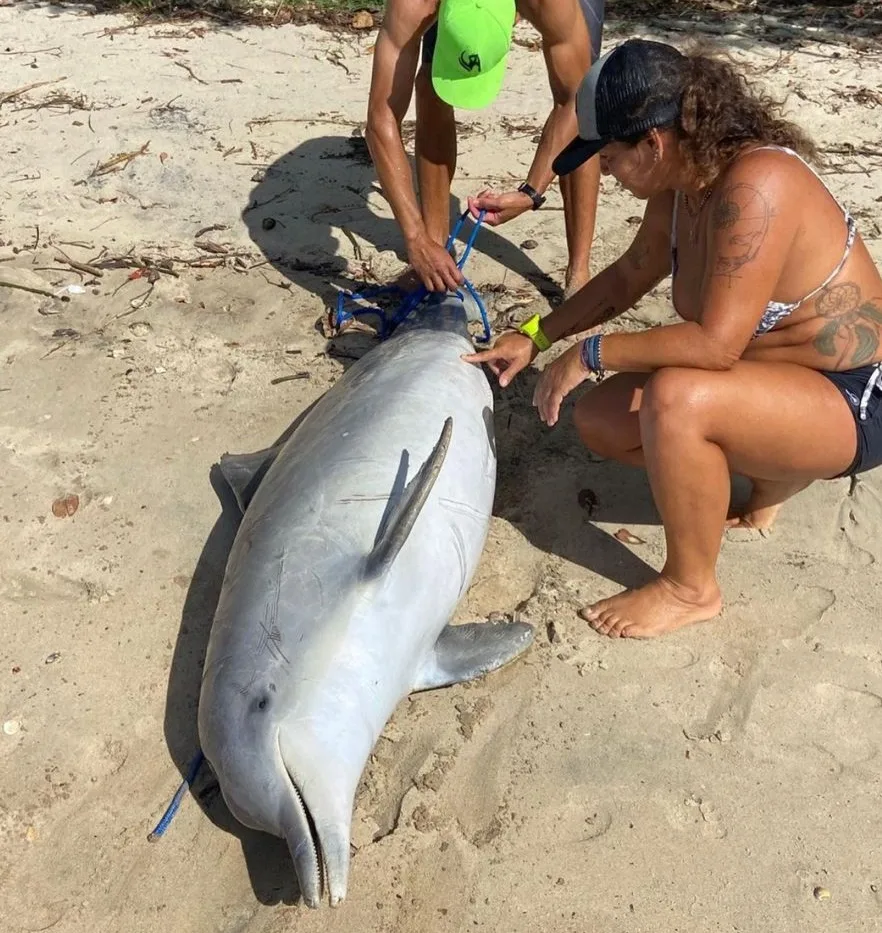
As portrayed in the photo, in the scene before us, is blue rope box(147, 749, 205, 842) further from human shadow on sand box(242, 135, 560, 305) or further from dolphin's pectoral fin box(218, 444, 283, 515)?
human shadow on sand box(242, 135, 560, 305)

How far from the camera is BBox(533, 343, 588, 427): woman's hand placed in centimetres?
248

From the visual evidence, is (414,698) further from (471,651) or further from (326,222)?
(326,222)

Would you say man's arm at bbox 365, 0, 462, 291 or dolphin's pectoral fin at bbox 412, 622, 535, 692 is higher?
man's arm at bbox 365, 0, 462, 291

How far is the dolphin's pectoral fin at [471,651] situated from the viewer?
241cm

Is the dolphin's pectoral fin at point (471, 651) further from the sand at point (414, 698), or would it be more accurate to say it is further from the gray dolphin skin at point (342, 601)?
the sand at point (414, 698)

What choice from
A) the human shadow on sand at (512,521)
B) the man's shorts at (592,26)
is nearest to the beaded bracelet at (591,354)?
the human shadow on sand at (512,521)

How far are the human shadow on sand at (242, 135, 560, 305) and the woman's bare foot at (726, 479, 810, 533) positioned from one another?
5.34 ft

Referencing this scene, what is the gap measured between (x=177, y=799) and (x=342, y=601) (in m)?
0.69

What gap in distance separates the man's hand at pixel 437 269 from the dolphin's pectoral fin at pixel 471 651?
4.39 ft

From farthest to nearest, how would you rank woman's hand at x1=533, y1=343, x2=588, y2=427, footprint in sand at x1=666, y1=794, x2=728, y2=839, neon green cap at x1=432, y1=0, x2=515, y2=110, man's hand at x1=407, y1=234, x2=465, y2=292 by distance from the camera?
man's hand at x1=407, y1=234, x2=465, y2=292 < neon green cap at x1=432, y1=0, x2=515, y2=110 < woman's hand at x1=533, y1=343, x2=588, y2=427 < footprint in sand at x1=666, y1=794, x2=728, y2=839

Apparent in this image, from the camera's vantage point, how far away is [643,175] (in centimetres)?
234

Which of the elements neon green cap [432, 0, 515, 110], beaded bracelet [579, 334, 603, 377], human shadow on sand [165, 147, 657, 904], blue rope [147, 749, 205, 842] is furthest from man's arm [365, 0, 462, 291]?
blue rope [147, 749, 205, 842]

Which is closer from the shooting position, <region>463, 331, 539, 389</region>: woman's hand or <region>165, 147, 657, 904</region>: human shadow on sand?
<region>165, 147, 657, 904</region>: human shadow on sand

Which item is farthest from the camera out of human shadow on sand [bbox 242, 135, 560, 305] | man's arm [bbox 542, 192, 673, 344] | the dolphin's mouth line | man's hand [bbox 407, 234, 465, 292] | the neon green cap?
human shadow on sand [bbox 242, 135, 560, 305]
